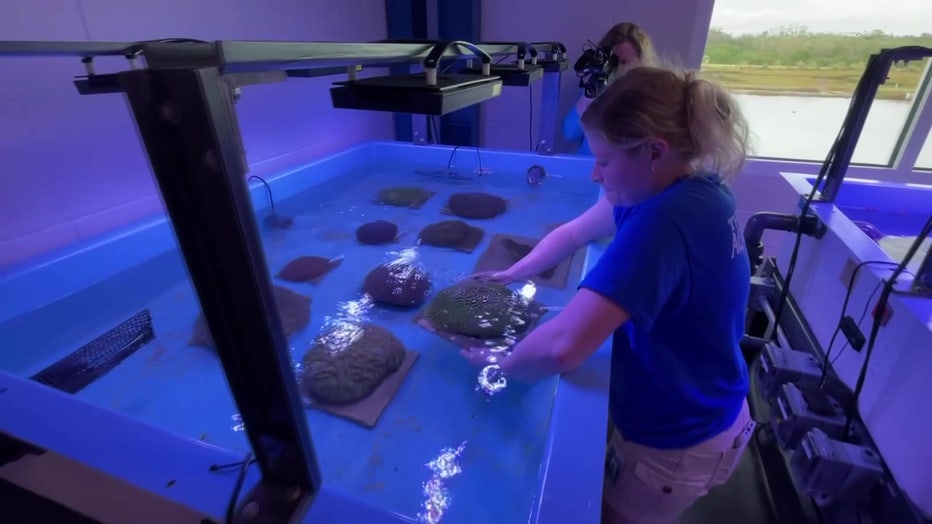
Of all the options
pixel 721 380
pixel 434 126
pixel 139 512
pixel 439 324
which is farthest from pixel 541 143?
pixel 139 512

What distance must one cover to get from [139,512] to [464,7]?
3.53 meters

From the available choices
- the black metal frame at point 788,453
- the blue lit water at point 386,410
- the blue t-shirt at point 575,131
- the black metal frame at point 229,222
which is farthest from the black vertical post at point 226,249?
the blue t-shirt at point 575,131

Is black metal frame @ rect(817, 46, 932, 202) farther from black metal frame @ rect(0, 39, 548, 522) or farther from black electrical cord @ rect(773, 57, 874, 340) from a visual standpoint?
black metal frame @ rect(0, 39, 548, 522)

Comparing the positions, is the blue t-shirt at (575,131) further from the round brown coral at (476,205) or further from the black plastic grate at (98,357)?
the black plastic grate at (98,357)

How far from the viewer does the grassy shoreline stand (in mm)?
2947

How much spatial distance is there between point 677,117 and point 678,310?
0.35 m

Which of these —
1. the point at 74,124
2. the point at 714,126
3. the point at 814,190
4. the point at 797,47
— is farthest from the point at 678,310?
the point at 797,47

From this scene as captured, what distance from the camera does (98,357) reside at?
121 cm

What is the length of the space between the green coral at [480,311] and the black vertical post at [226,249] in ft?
2.41

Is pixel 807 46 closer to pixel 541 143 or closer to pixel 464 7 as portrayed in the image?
pixel 541 143

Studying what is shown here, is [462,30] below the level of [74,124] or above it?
above

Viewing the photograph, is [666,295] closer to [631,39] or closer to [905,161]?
[631,39]

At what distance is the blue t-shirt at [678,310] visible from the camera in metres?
0.73

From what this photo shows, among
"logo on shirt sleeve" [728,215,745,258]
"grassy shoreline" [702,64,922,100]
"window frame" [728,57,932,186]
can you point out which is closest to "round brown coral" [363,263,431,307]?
"logo on shirt sleeve" [728,215,745,258]
